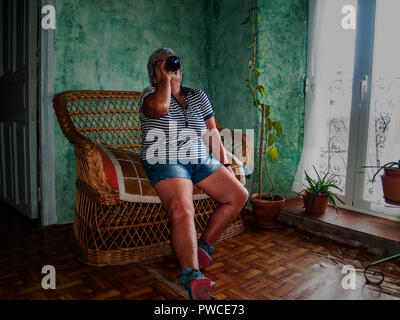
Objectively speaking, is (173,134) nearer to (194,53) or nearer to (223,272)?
(223,272)

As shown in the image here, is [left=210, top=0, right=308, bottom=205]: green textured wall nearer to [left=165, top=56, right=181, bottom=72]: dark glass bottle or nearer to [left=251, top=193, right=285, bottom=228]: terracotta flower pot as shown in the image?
[left=251, top=193, right=285, bottom=228]: terracotta flower pot

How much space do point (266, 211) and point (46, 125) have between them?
1608 mm

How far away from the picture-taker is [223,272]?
58.7 inches

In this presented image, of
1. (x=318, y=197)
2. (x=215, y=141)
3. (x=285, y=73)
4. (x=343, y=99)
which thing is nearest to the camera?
(x=215, y=141)

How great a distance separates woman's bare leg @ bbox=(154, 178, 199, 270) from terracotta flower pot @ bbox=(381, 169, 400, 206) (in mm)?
1012

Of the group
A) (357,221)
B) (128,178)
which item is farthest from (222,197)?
(357,221)

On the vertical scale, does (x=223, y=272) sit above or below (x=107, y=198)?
below

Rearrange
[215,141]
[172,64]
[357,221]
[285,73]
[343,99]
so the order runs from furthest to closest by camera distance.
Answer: [285,73] < [343,99] < [357,221] < [215,141] < [172,64]

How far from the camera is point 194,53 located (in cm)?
273

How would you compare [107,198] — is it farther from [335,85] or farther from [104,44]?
[335,85]

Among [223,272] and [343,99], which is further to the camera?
[343,99]

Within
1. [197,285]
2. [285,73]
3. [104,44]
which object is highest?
[104,44]

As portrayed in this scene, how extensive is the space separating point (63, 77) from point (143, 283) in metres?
1.50
